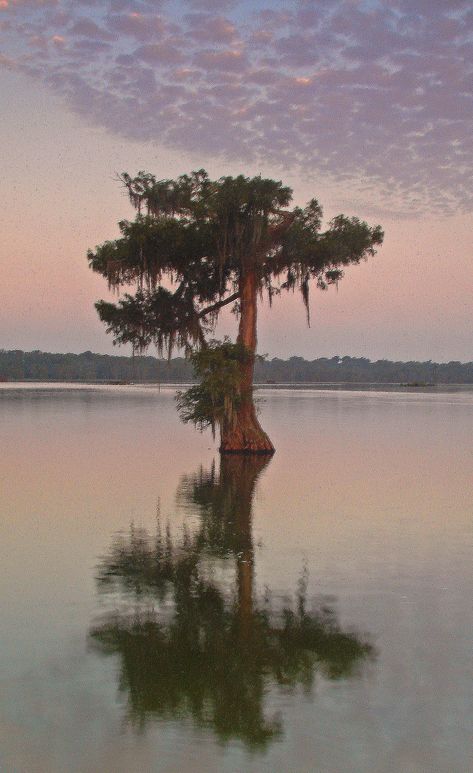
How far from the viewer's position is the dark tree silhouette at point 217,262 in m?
24.7

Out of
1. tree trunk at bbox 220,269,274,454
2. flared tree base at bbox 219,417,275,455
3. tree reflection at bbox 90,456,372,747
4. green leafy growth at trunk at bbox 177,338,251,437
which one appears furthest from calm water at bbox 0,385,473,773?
flared tree base at bbox 219,417,275,455

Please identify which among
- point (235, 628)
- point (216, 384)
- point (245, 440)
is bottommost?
point (235, 628)

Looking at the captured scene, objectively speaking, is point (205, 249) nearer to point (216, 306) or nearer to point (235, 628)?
point (216, 306)

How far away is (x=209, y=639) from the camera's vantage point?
8.05 meters

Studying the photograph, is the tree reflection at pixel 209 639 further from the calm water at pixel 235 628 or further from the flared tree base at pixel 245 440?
the flared tree base at pixel 245 440

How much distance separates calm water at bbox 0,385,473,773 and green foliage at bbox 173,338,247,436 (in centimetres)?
539

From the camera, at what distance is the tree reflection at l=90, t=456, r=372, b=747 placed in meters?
6.50

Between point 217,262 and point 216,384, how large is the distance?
4.71 meters

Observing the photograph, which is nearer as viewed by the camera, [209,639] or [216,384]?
[209,639]

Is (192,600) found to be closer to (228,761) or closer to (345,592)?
(345,592)

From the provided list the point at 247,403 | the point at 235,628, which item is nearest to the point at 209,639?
the point at 235,628

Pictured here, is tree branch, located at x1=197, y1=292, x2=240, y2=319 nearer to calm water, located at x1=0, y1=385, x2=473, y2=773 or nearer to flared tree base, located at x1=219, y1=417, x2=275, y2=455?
flared tree base, located at x1=219, y1=417, x2=275, y2=455

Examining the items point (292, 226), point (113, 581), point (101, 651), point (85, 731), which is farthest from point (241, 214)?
point (85, 731)

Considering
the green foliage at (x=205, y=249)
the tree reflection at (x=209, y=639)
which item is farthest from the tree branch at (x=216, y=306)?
the tree reflection at (x=209, y=639)
